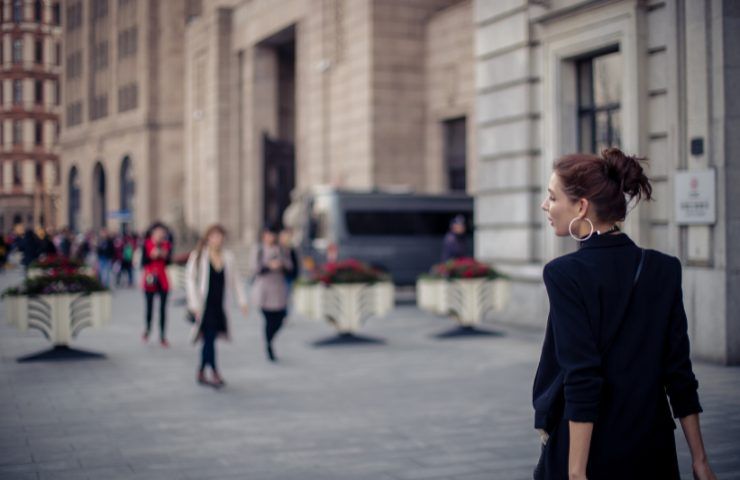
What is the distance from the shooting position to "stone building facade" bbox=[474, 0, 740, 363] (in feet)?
33.9

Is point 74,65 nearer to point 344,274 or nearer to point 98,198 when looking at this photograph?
point 98,198

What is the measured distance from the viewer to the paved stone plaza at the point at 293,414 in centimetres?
614

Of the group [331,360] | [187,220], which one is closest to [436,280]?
[331,360]

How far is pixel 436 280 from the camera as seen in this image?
45.4 feet

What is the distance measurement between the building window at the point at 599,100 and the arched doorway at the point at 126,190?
4737 centimetres

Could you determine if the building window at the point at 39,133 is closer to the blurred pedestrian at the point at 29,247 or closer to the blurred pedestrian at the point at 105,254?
the blurred pedestrian at the point at 29,247

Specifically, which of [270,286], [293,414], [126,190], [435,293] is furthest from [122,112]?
[293,414]

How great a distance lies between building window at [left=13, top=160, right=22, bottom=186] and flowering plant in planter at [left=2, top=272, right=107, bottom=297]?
43.4m

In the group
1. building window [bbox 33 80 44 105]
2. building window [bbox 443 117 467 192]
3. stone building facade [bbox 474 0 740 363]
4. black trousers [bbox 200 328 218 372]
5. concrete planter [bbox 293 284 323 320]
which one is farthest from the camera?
building window [bbox 33 80 44 105]

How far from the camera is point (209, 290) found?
32.3ft

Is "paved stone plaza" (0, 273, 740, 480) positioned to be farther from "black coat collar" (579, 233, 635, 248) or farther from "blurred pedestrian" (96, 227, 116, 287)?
"blurred pedestrian" (96, 227, 116, 287)

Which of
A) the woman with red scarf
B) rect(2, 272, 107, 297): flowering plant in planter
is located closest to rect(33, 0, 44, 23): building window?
the woman with red scarf

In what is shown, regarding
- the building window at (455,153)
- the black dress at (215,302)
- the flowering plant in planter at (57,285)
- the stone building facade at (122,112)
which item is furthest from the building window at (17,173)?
the black dress at (215,302)

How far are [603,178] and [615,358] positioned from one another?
0.56m
